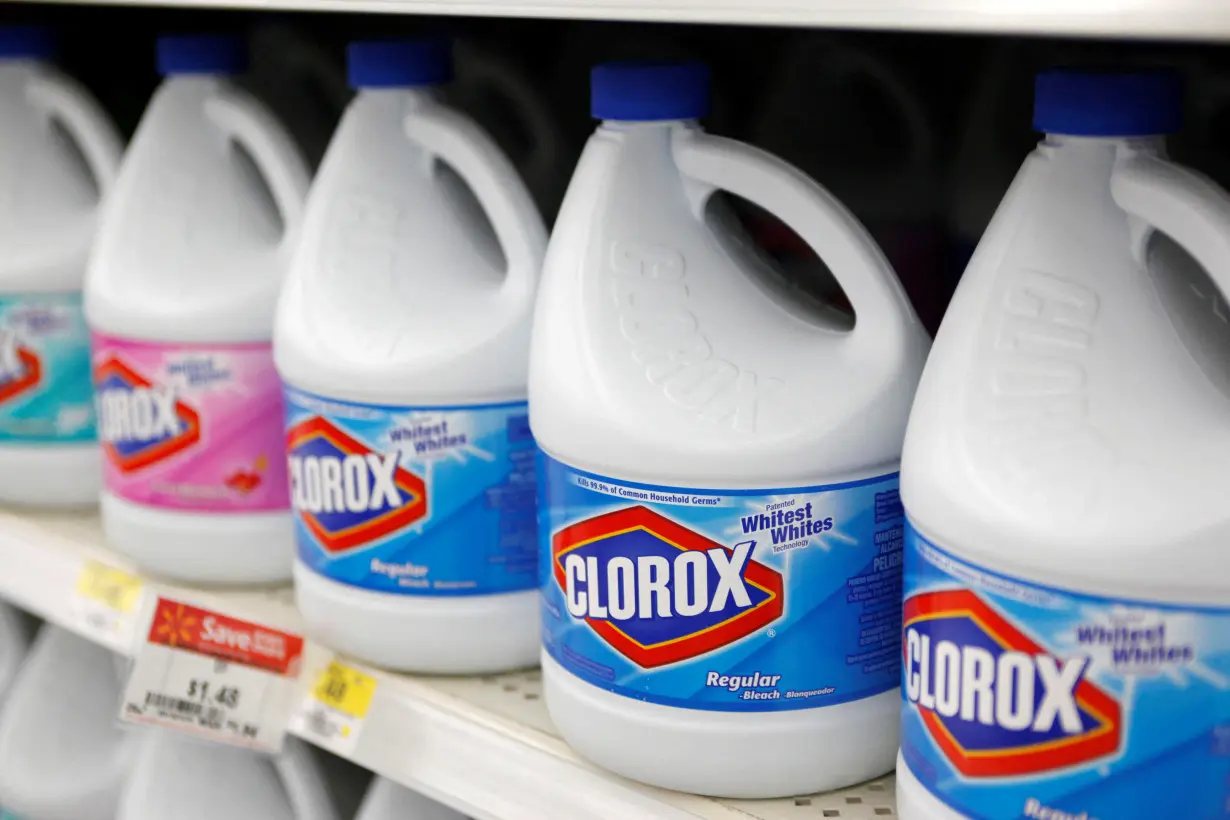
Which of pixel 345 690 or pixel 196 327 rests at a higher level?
pixel 196 327

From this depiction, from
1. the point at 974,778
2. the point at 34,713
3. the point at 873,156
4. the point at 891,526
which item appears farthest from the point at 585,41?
the point at 34,713

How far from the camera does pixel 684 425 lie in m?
0.76

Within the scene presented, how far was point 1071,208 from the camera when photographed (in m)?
0.66

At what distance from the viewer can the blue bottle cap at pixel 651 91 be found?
81 cm

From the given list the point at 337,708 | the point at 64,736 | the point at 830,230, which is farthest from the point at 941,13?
the point at 64,736

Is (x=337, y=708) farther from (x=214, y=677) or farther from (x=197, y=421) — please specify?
(x=197, y=421)

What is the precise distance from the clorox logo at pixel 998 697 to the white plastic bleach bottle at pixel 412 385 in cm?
34

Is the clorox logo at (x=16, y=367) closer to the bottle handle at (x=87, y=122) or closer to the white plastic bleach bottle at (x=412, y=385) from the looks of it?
the bottle handle at (x=87, y=122)

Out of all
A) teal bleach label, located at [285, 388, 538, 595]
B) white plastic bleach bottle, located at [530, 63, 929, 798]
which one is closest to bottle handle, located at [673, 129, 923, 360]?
white plastic bleach bottle, located at [530, 63, 929, 798]

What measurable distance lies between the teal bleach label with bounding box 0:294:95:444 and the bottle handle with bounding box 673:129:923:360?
73 centimetres

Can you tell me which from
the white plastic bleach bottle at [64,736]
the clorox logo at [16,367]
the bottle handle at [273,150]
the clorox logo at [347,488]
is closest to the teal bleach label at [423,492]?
the clorox logo at [347,488]

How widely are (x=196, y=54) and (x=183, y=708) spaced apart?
1.75 ft

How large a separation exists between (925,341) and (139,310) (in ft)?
2.07

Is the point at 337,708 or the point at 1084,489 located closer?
the point at 1084,489
